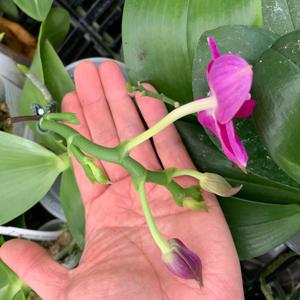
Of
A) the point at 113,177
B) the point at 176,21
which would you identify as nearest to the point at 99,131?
the point at 113,177

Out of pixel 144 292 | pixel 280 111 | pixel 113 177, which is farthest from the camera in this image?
pixel 113 177

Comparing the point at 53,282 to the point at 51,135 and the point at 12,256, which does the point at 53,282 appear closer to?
the point at 12,256

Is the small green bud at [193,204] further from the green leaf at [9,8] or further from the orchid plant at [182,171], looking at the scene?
the green leaf at [9,8]

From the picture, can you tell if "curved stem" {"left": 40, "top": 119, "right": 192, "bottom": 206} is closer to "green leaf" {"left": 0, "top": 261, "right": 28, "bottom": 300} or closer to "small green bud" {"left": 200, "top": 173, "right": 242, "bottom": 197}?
"small green bud" {"left": 200, "top": 173, "right": 242, "bottom": 197}

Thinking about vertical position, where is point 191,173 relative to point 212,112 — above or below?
below

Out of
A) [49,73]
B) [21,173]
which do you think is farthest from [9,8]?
[21,173]

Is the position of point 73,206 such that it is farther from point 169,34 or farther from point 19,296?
point 169,34

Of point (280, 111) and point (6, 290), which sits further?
point (6, 290)
